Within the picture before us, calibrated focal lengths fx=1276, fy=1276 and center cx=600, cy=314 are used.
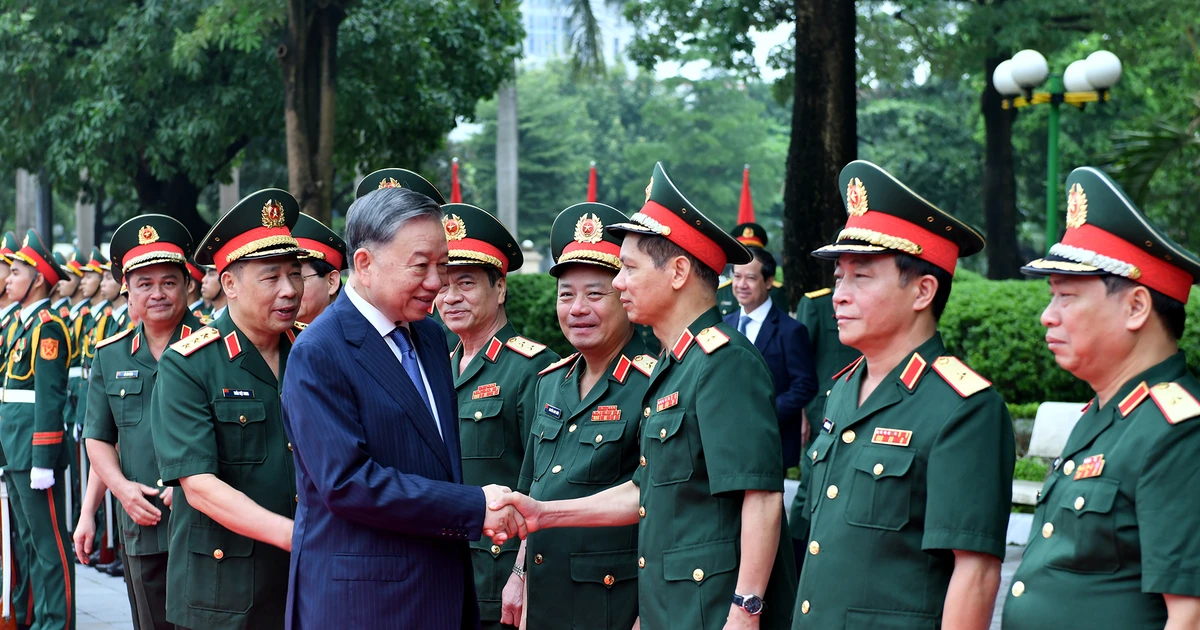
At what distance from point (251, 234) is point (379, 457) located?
6.01ft

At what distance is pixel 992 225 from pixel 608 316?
19.0m

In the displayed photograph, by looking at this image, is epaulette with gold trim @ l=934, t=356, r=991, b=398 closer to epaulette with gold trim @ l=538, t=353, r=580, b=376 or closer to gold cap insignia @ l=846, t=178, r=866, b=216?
gold cap insignia @ l=846, t=178, r=866, b=216

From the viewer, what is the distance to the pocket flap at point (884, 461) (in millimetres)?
3275

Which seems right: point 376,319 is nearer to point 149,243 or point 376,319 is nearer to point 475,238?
point 475,238

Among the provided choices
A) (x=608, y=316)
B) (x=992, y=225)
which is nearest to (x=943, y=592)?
(x=608, y=316)

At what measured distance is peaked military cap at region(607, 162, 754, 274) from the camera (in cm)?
410

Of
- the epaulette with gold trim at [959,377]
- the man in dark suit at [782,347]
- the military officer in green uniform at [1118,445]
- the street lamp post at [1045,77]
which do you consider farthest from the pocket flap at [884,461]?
the street lamp post at [1045,77]

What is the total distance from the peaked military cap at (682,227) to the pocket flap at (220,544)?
1.78 m

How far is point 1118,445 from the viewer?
299 cm

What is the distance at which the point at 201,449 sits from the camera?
177 inches

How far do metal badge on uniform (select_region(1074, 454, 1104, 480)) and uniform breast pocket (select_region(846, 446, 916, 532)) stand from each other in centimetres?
40

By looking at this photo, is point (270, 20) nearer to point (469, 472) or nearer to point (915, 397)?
point (469, 472)

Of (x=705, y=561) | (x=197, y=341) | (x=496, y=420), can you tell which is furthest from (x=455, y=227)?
(x=705, y=561)

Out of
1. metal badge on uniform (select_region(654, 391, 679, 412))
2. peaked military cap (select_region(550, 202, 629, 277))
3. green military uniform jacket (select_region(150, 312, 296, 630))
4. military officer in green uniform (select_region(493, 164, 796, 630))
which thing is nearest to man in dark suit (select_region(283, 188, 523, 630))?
military officer in green uniform (select_region(493, 164, 796, 630))
